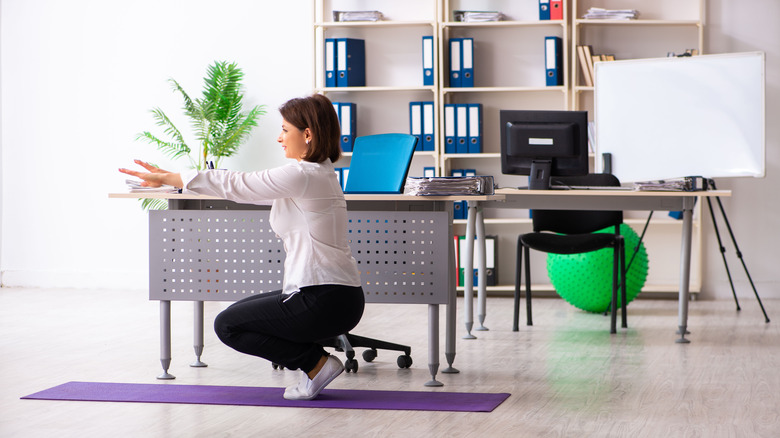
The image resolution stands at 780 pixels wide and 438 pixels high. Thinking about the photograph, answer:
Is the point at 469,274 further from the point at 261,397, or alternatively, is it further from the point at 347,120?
the point at 347,120

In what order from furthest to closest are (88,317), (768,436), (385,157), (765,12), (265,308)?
(765,12)
(88,317)
(385,157)
(265,308)
(768,436)

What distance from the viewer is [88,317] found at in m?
5.35

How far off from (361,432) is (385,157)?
1.38m

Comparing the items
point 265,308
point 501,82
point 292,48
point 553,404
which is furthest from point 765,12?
point 265,308

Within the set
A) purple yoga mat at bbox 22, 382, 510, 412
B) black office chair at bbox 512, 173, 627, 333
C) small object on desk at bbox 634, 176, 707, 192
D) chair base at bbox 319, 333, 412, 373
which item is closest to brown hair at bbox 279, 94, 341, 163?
purple yoga mat at bbox 22, 382, 510, 412

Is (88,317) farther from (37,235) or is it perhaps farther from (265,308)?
(265,308)

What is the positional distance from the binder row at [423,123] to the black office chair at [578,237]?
1307 mm

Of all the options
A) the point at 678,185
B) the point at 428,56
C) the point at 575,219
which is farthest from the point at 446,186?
the point at 428,56

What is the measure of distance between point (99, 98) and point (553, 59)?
11.2ft

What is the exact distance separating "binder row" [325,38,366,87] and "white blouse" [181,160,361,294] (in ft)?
11.0

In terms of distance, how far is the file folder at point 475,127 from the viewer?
6238 mm

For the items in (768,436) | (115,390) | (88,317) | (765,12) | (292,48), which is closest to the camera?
(768,436)

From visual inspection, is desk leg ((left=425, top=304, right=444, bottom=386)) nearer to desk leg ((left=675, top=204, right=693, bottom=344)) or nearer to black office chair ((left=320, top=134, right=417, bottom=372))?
black office chair ((left=320, top=134, right=417, bottom=372))

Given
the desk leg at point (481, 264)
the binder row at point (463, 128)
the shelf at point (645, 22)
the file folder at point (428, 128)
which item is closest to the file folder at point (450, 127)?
the binder row at point (463, 128)
